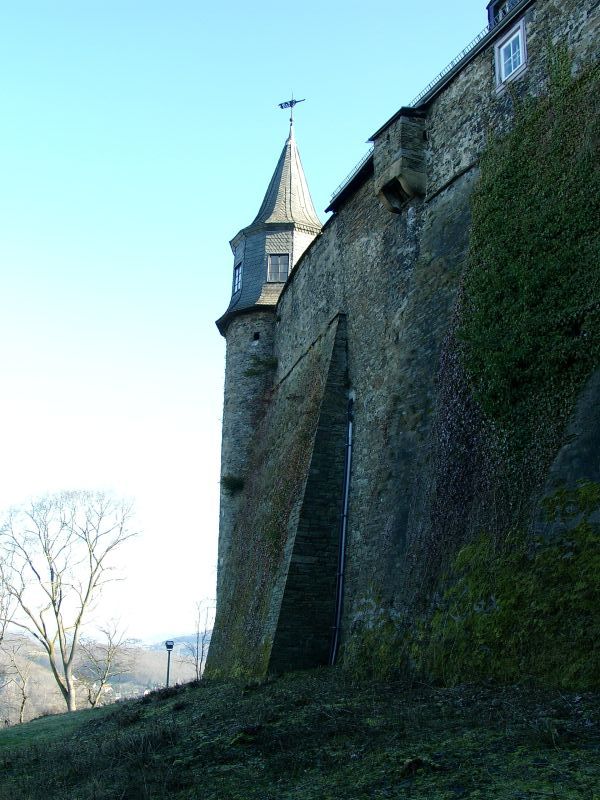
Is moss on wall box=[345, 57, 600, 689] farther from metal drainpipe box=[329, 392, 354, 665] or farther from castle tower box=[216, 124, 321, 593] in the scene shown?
castle tower box=[216, 124, 321, 593]

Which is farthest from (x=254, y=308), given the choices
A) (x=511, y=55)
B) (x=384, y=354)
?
(x=511, y=55)

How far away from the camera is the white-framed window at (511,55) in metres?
11.8

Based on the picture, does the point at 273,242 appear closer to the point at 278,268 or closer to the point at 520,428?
the point at 278,268

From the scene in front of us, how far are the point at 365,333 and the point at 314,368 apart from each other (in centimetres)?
249

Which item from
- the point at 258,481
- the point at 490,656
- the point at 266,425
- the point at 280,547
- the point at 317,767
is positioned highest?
the point at 266,425

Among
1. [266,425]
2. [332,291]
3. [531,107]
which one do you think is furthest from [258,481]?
[531,107]

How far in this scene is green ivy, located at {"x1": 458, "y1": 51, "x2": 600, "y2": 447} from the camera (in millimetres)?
8875

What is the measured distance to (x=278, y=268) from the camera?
945 inches

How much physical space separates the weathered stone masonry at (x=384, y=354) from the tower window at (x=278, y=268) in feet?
18.1

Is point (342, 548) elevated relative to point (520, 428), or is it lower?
lower

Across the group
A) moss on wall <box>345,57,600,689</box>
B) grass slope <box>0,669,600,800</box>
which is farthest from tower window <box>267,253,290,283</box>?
grass slope <box>0,669,600,800</box>

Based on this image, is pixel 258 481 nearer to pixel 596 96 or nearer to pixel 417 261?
pixel 417 261

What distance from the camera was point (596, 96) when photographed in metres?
9.80

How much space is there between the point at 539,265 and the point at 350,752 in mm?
6204
